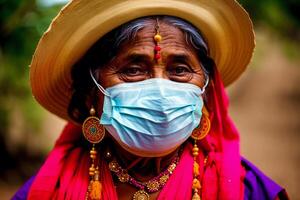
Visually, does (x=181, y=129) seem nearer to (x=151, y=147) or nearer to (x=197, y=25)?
(x=151, y=147)

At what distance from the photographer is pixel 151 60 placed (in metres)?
2.47

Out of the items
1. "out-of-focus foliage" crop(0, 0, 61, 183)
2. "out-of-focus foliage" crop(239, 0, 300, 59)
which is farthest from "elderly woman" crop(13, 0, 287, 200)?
"out-of-focus foliage" crop(239, 0, 300, 59)

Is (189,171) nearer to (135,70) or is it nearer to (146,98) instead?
(146,98)

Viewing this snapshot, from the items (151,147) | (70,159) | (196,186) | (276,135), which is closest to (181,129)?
(151,147)

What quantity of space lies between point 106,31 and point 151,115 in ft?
1.57

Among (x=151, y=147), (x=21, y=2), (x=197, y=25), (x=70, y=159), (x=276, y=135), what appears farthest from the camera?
(x=276, y=135)

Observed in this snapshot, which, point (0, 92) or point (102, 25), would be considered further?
point (0, 92)

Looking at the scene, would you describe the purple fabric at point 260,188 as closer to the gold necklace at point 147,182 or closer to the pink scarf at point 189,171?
the pink scarf at point 189,171

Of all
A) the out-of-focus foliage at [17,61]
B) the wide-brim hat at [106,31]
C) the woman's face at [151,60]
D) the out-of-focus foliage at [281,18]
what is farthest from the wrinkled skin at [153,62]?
the out-of-focus foliage at [281,18]

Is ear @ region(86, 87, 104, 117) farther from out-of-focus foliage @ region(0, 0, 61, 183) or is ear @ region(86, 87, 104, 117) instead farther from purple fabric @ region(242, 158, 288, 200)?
out-of-focus foliage @ region(0, 0, 61, 183)

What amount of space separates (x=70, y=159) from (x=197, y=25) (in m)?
0.99

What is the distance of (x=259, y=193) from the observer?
2.59m

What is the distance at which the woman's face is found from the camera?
97.7 inches

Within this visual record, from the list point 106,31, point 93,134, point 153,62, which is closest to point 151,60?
point 153,62
